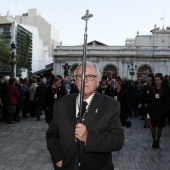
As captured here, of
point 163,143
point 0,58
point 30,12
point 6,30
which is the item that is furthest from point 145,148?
point 30,12

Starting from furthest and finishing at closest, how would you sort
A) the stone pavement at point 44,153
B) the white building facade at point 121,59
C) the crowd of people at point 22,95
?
the white building facade at point 121,59 → the crowd of people at point 22,95 → the stone pavement at point 44,153

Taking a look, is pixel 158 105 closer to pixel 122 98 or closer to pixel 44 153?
pixel 122 98

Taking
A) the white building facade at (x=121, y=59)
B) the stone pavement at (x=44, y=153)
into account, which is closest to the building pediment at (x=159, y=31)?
the white building facade at (x=121, y=59)

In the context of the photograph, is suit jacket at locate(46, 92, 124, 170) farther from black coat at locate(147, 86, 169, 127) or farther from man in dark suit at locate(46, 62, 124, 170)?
black coat at locate(147, 86, 169, 127)

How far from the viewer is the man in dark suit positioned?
260 cm

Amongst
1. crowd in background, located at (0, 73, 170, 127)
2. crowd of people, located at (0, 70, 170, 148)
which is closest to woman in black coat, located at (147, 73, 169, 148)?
crowd of people, located at (0, 70, 170, 148)

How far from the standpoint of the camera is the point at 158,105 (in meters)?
8.32

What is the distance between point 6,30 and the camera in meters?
47.8

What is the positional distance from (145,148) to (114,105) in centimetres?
592

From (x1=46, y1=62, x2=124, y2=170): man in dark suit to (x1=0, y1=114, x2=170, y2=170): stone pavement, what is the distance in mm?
3647

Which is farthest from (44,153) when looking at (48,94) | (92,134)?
(92,134)

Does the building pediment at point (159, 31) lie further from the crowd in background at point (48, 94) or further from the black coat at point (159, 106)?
the black coat at point (159, 106)

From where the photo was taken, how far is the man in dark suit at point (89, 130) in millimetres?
2598

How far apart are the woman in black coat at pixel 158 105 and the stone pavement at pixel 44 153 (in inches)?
22.7
